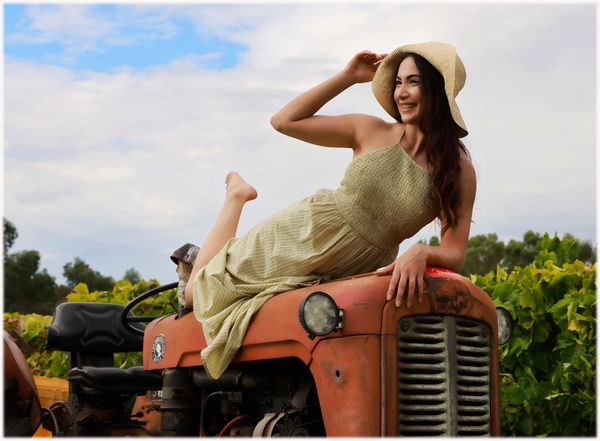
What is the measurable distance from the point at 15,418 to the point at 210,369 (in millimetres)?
877

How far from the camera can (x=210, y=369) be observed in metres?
3.93

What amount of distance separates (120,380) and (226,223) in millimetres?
1584

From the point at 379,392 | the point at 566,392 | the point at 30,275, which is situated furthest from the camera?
the point at 30,275

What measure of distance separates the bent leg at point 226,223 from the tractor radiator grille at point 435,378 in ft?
4.26

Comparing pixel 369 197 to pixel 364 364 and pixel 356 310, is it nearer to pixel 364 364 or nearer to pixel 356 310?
Result: pixel 356 310

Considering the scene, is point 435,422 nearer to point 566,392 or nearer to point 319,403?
point 319,403

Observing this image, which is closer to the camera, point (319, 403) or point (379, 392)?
point (379, 392)

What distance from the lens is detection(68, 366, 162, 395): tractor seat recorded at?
17.9 ft

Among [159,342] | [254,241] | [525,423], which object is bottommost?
[525,423]

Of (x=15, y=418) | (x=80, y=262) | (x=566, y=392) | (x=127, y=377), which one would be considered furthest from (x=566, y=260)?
(x=80, y=262)

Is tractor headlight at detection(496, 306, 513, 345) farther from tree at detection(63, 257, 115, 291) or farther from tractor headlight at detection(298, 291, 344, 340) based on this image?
tree at detection(63, 257, 115, 291)

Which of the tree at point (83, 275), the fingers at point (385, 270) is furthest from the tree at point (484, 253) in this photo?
the fingers at point (385, 270)

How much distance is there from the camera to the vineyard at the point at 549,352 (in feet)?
20.6

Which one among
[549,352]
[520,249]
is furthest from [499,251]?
[549,352]
